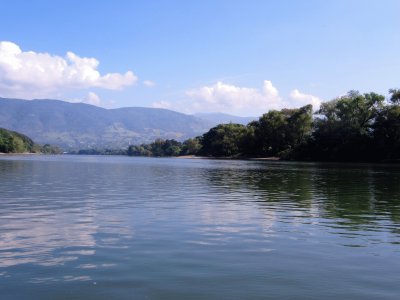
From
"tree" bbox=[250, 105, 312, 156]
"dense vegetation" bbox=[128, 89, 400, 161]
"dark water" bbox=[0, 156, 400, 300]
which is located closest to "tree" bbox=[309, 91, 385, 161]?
"dense vegetation" bbox=[128, 89, 400, 161]

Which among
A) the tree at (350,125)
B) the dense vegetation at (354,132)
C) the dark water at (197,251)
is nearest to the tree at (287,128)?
the dense vegetation at (354,132)

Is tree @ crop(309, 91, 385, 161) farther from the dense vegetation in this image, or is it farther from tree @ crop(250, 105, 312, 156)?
tree @ crop(250, 105, 312, 156)

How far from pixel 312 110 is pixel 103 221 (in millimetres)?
169524

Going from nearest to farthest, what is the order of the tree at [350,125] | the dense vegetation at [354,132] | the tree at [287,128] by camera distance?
the dense vegetation at [354,132]
the tree at [350,125]
the tree at [287,128]

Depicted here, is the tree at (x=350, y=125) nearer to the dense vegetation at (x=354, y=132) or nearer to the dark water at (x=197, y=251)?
the dense vegetation at (x=354, y=132)

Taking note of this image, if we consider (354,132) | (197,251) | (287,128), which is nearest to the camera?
(197,251)

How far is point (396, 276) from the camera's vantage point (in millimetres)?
12562

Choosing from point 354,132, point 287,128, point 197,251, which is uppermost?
point 287,128

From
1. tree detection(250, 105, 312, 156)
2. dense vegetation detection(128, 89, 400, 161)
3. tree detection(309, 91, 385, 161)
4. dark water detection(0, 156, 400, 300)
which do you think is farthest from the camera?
tree detection(250, 105, 312, 156)

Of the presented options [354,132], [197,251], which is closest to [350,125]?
[354,132]

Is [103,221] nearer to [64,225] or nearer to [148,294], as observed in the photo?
[64,225]

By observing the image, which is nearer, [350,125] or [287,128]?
[350,125]

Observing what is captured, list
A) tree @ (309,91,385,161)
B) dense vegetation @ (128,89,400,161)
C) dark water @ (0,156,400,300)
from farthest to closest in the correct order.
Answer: tree @ (309,91,385,161) → dense vegetation @ (128,89,400,161) → dark water @ (0,156,400,300)

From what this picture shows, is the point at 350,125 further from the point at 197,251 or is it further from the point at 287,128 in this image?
the point at 197,251
